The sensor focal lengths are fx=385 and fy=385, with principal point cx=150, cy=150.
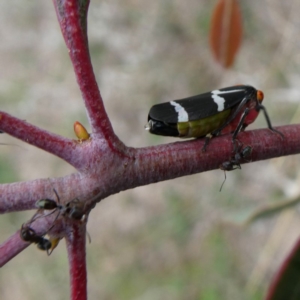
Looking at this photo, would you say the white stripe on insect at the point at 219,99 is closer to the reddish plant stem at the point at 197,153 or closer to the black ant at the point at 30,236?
the reddish plant stem at the point at 197,153

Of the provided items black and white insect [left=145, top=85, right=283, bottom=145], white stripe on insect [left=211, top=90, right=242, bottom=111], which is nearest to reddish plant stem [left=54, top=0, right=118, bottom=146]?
black and white insect [left=145, top=85, right=283, bottom=145]

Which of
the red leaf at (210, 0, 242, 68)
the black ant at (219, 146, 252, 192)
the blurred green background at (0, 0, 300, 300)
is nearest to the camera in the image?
the black ant at (219, 146, 252, 192)

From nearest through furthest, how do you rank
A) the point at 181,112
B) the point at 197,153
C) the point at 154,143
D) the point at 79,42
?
the point at 79,42 < the point at 197,153 < the point at 181,112 < the point at 154,143

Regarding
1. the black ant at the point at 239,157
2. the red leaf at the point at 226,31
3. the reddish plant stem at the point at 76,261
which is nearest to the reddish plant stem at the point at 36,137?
the reddish plant stem at the point at 76,261

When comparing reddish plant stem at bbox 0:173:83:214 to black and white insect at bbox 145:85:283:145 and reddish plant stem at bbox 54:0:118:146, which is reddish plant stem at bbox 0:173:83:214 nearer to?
reddish plant stem at bbox 54:0:118:146

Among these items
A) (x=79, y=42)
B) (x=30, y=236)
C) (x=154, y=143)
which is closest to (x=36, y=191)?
(x=30, y=236)

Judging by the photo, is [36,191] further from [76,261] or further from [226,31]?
[226,31]

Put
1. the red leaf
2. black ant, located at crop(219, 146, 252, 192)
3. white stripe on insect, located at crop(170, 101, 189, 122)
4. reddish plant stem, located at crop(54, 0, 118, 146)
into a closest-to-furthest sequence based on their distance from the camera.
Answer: reddish plant stem, located at crop(54, 0, 118, 146), black ant, located at crop(219, 146, 252, 192), white stripe on insect, located at crop(170, 101, 189, 122), the red leaf

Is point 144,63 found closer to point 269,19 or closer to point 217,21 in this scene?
point 269,19
